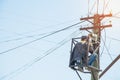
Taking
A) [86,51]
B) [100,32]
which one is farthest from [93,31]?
[86,51]

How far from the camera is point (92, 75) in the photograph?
17.1 m

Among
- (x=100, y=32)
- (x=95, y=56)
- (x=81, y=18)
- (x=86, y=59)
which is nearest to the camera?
(x=86, y=59)

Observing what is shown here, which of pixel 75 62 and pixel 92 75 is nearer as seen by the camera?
pixel 75 62

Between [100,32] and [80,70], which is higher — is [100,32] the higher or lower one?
the higher one

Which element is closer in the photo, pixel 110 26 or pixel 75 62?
pixel 75 62

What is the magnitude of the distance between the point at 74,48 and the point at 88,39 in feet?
2.57

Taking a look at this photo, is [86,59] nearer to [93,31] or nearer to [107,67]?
[107,67]

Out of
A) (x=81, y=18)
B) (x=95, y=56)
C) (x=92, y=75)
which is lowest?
(x=92, y=75)

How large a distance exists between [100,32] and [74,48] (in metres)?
3.13

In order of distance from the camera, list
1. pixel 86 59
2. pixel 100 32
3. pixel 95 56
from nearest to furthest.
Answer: pixel 86 59
pixel 95 56
pixel 100 32

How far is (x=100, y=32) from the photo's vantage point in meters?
18.7

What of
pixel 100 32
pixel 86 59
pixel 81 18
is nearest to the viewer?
pixel 86 59

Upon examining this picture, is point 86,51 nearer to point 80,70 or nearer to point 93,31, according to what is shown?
point 80,70

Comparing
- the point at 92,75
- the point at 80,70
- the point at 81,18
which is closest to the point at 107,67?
the point at 92,75
